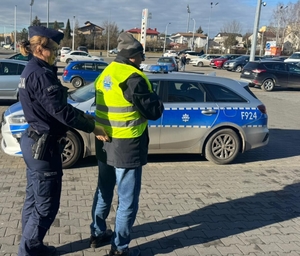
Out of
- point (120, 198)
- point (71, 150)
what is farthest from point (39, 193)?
point (71, 150)

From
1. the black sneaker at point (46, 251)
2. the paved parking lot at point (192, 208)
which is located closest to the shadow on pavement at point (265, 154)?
the paved parking lot at point (192, 208)

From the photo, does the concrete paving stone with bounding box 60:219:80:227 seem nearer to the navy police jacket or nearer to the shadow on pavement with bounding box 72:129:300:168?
the navy police jacket

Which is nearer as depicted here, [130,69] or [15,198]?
[130,69]

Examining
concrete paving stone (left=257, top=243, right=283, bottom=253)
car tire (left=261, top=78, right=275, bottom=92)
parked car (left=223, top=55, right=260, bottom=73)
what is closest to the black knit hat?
concrete paving stone (left=257, top=243, right=283, bottom=253)

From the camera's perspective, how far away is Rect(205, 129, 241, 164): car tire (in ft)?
22.1

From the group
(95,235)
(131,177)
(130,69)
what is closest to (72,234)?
(95,235)

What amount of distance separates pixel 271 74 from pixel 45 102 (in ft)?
65.8

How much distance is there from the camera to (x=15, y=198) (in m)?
4.81

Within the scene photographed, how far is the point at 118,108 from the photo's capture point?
3105 mm

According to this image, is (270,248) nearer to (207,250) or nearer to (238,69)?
(207,250)

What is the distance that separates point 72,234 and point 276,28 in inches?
2709

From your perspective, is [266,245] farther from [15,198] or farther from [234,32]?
[234,32]

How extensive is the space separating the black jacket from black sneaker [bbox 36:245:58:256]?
3.15 feet

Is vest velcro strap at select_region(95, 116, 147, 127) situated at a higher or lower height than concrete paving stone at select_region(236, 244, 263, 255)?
higher
